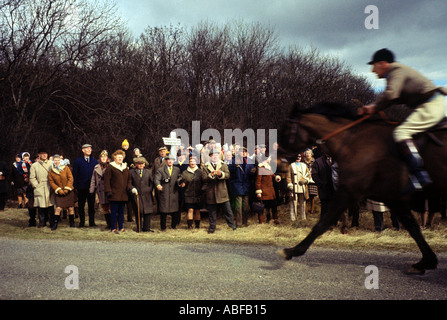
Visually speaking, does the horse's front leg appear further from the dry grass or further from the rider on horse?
the dry grass

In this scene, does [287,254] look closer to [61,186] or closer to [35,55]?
[61,186]

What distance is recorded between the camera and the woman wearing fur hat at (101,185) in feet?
37.7

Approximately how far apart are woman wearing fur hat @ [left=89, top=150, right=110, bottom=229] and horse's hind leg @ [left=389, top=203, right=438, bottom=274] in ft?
26.8

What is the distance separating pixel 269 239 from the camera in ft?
29.5

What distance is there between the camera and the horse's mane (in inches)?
242

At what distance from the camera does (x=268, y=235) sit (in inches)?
379

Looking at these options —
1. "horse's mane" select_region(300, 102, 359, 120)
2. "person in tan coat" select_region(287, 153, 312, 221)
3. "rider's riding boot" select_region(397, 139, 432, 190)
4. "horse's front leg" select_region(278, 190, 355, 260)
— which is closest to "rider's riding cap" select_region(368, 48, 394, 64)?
"horse's mane" select_region(300, 102, 359, 120)

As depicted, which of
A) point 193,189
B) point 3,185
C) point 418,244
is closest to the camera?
point 418,244

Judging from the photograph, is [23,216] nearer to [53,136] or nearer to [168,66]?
[53,136]

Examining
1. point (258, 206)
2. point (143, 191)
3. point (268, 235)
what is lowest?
point (268, 235)

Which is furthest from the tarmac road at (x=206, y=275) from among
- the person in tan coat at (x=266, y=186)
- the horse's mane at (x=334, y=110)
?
the person in tan coat at (x=266, y=186)

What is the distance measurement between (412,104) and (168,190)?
736 centimetres

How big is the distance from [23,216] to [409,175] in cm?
1365

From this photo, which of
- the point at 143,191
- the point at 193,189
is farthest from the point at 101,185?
the point at 193,189
